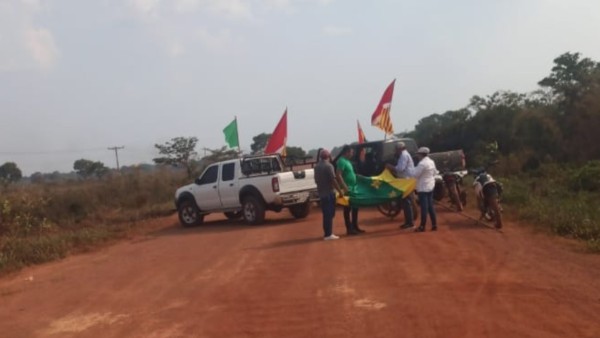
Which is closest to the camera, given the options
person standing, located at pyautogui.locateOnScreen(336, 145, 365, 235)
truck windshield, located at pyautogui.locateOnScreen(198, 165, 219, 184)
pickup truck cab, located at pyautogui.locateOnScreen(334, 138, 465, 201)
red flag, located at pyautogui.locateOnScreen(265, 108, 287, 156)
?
person standing, located at pyautogui.locateOnScreen(336, 145, 365, 235)

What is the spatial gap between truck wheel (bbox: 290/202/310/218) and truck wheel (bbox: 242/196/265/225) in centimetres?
90

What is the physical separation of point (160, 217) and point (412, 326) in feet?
57.3

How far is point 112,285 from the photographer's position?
32.4 ft

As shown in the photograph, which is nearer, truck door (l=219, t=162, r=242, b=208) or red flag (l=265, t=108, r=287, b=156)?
truck door (l=219, t=162, r=242, b=208)

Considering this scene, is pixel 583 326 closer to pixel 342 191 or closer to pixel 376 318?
pixel 376 318

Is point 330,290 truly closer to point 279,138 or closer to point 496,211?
point 496,211

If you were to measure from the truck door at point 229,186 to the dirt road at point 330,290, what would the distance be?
168 inches

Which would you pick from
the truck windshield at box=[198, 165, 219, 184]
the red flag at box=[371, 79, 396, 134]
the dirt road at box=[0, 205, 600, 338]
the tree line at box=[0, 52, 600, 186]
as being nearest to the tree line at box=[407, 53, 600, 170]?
the tree line at box=[0, 52, 600, 186]

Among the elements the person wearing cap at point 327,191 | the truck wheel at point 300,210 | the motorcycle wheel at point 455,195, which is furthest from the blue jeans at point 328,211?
the truck wheel at point 300,210

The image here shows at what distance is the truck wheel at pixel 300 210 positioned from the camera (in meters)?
17.3

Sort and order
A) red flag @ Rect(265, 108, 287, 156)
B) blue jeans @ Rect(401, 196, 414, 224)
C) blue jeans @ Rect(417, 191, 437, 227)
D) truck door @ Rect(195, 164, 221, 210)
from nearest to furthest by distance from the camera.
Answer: blue jeans @ Rect(417, 191, 437, 227)
blue jeans @ Rect(401, 196, 414, 224)
truck door @ Rect(195, 164, 221, 210)
red flag @ Rect(265, 108, 287, 156)

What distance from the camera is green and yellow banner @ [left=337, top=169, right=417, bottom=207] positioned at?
522 inches

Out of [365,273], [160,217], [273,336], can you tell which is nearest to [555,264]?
[365,273]

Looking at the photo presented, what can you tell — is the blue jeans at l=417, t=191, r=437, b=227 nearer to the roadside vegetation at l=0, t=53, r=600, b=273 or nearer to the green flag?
the roadside vegetation at l=0, t=53, r=600, b=273
